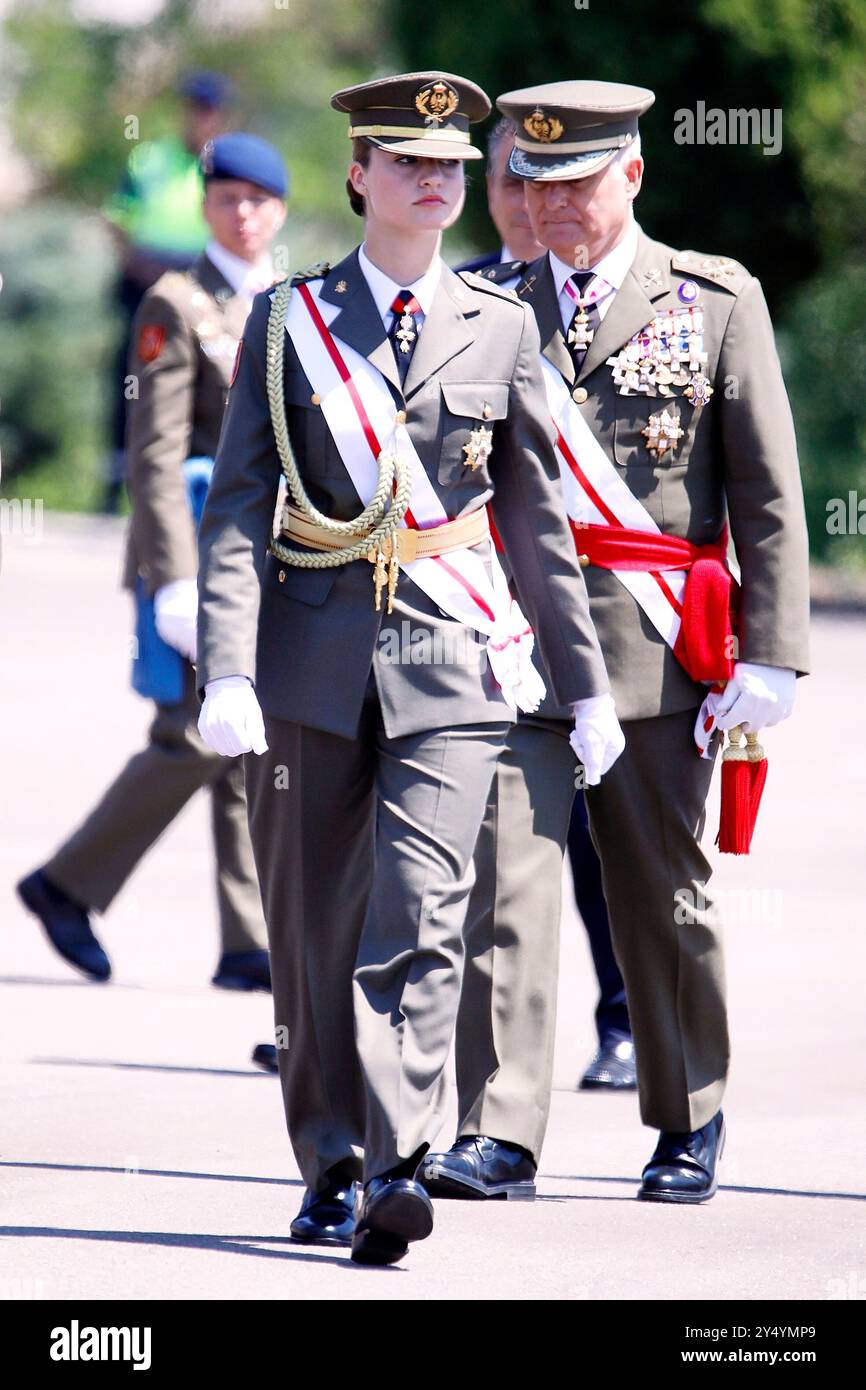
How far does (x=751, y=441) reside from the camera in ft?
16.8

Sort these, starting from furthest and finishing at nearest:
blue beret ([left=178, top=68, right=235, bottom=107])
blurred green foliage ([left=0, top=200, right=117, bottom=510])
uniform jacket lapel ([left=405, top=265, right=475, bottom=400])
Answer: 1. blurred green foliage ([left=0, top=200, right=117, bottom=510])
2. blue beret ([left=178, top=68, right=235, bottom=107])
3. uniform jacket lapel ([left=405, top=265, right=475, bottom=400])

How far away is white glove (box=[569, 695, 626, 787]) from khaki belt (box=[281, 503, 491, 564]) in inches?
14.0

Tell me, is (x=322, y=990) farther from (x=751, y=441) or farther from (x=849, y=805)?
(x=849, y=805)

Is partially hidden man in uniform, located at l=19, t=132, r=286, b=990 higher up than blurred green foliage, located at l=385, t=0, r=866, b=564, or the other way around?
blurred green foliage, located at l=385, t=0, r=866, b=564

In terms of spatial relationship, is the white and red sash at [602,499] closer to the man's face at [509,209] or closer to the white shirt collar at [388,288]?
the white shirt collar at [388,288]

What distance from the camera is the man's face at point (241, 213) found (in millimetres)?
6793

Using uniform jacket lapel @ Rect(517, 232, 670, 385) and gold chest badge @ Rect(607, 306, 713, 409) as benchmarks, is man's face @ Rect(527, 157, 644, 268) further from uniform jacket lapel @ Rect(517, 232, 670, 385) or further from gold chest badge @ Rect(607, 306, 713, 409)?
gold chest badge @ Rect(607, 306, 713, 409)

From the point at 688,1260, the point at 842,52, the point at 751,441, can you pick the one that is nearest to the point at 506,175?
the point at 751,441

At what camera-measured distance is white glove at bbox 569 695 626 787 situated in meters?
4.78

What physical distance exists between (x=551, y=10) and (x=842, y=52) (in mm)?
1726

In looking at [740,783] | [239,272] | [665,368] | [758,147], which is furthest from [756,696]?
[758,147]

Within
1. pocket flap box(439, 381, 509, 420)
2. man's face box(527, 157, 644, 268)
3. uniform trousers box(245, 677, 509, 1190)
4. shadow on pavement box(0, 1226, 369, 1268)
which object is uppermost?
man's face box(527, 157, 644, 268)

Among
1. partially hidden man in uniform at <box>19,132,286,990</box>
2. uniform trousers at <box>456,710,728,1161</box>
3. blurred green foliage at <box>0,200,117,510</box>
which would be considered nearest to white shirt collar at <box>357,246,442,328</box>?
uniform trousers at <box>456,710,728,1161</box>

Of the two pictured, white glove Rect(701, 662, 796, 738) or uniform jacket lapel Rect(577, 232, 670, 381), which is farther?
uniform jacket lapel Rect(577, 232, 670, 381)
